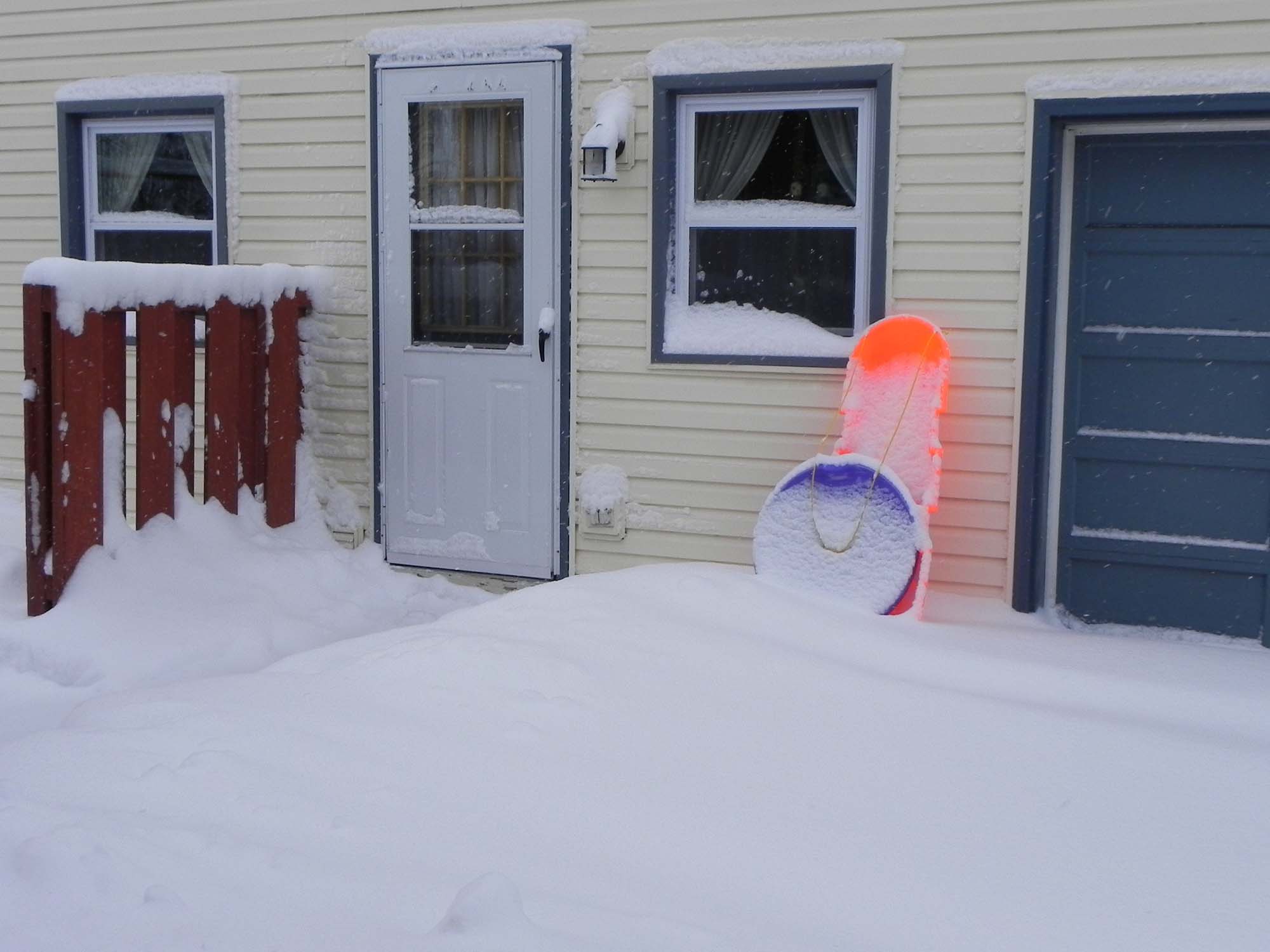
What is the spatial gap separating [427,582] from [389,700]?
7.81 ft

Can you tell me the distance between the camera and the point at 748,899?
8.80 ft

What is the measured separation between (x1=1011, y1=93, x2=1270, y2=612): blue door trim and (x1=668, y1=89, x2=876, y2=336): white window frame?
66 cm

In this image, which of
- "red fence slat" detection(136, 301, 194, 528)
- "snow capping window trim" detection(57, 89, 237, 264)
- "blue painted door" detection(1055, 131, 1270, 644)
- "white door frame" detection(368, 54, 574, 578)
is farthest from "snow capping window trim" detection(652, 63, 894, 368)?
"snow capping window trim" detection(57, 89, 237, 264)

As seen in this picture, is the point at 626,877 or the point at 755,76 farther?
the point at 755,76

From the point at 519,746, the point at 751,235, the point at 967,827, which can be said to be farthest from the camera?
the point at 751,235

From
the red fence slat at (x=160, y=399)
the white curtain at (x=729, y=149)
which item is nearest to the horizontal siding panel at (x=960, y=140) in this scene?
the white curtain at (x=729, y=149)

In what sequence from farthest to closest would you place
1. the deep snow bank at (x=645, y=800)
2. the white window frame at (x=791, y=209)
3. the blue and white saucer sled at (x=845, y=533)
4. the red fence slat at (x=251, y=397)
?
the red fence slat at (x=251, y=397) < the white window frame at (x=791, y=209) < the blue and white saucer sled at (x=845, y=533) < the deep snow bank at (x=645, y=800)

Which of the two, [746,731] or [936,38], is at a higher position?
[936,38]

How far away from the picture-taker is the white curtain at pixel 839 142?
537cm

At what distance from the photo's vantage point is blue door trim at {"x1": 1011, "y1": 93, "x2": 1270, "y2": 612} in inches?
192

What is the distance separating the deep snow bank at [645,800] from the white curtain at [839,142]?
2.06 m

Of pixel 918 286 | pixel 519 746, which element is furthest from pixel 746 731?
pixel 918 286

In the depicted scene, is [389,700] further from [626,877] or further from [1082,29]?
[1082,29]

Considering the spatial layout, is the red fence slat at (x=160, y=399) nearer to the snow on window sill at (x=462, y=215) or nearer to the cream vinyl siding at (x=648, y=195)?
the cream vinyl siding at (x=648, y=195)
